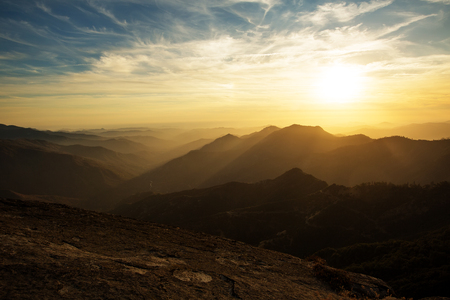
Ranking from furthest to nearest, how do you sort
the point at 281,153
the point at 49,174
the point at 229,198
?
the point at 49,174 → the point at 281,153 → the point at 229,198

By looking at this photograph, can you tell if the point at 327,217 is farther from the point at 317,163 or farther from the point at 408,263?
the point at 317,163

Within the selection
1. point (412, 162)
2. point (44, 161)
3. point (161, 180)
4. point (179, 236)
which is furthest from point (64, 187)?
point (412, 162)

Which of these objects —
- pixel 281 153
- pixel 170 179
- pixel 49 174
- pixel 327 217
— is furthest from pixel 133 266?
pixel 49 174

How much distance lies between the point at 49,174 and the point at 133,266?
20397cm

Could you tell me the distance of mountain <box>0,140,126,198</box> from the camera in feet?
503

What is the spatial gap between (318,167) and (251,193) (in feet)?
168

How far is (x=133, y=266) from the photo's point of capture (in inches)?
358

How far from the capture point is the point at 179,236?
1603cm

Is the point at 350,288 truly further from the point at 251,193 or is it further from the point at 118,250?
the point at 251,193

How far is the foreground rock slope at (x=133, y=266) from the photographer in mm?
6906

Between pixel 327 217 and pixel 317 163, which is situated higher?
pixel 317 163

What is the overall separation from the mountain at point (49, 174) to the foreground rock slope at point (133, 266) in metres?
166

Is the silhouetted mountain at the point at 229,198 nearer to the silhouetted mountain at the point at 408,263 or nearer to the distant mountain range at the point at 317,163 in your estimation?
the distant mountain range at the point at 317,163

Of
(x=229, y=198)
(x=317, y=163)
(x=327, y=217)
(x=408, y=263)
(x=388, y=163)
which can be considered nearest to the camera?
(x=408, y=263)
